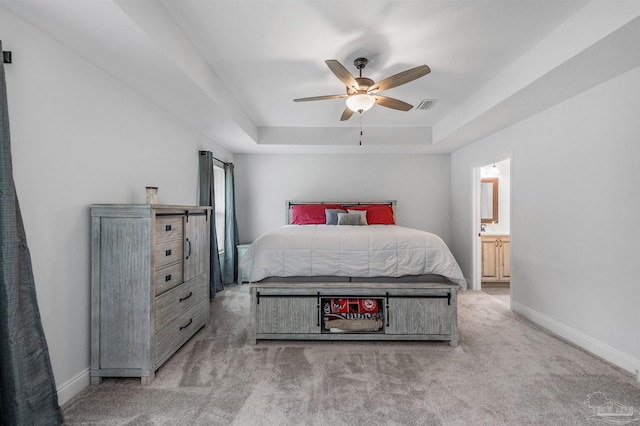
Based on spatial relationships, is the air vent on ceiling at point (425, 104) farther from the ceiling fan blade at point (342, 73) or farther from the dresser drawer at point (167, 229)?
the dresser drawer at point (167, 229)

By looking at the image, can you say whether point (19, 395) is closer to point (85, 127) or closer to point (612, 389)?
point (85, 127)

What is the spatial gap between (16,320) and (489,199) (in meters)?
6.15

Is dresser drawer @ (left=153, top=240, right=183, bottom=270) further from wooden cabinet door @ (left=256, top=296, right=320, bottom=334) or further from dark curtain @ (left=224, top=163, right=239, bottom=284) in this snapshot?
dark curtain @ (left=224, top=163, right=239, bottom=284)

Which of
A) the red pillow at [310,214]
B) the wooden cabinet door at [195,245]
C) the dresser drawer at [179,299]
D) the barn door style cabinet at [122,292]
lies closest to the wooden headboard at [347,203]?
the red pillow at [310,214]

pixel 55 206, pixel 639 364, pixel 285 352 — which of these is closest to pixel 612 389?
pixel 639 364

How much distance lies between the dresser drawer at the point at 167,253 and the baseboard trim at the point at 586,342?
3.77 m

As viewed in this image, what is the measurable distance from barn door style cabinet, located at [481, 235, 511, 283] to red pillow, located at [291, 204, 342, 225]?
256 cm

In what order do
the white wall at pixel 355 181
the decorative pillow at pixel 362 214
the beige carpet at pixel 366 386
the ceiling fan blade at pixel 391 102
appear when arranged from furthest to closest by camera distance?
the white wall at pixel 355 181 → the decorative pillow at pixel 362 214 → the ceiling fan blade at pixel 391 102 → the beige carpet at pixel 366 386

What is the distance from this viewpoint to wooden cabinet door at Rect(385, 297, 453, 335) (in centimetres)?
261

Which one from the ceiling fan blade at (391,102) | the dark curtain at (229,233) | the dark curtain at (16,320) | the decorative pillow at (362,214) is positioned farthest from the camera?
the dark curtain at (229,233)

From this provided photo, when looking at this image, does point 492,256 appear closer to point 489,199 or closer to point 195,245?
point 489,199

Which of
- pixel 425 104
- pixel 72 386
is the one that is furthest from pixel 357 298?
pixel 425 104

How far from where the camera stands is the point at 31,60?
167cm

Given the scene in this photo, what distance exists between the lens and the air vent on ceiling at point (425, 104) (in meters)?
3.53
